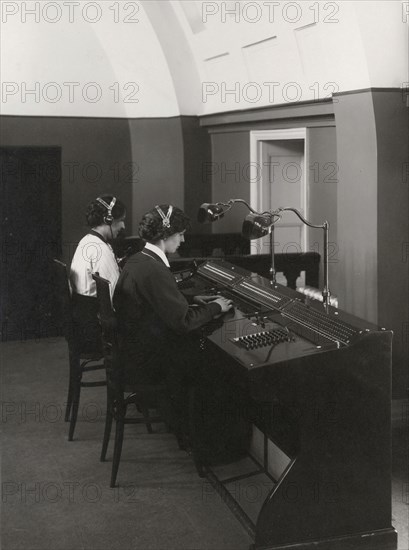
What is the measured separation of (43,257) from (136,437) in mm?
3519

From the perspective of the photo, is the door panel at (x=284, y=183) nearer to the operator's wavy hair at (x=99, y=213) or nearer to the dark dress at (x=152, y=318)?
the operator's wavy hair at (x=99, y=213)

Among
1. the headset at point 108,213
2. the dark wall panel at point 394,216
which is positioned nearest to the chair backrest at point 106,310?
Result: the headset at point 108,213

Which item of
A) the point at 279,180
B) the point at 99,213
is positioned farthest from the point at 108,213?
the point at 279,180

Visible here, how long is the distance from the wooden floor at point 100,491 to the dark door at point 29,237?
2353 mm

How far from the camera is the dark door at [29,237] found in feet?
26.6

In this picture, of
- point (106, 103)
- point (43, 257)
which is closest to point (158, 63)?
point (106, 103)

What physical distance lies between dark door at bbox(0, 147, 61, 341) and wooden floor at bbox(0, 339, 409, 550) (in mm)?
2353

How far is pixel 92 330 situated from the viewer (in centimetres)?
536

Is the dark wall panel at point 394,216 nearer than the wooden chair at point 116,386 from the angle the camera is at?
No

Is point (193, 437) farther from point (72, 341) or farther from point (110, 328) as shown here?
point (72, 341)

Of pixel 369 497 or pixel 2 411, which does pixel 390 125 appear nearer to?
pixel 369 497

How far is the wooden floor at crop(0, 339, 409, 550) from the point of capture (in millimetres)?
3844

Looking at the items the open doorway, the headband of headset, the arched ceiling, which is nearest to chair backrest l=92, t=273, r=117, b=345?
the headband of headset

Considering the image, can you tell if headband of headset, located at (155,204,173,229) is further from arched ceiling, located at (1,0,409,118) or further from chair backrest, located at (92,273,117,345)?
arched ceiling, located at (1,0,409,118)
